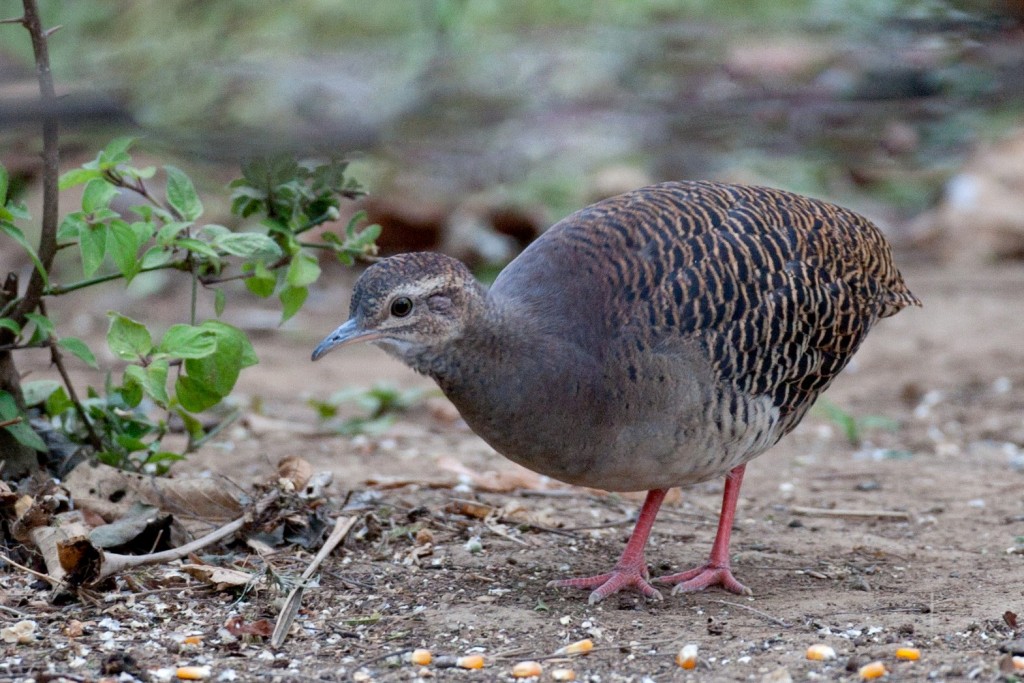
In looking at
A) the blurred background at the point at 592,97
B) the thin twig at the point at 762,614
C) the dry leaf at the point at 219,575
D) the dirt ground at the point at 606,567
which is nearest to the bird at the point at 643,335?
the thin twig at the point at 762,614

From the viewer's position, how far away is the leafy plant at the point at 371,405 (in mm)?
6184

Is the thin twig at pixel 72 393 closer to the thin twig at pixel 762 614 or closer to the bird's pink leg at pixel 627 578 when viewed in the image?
the bird's pink leg at pixel 627 578

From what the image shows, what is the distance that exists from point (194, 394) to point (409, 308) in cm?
81

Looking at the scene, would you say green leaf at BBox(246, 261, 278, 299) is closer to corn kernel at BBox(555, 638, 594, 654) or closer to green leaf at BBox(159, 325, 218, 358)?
green leaf at BBox(159, 325, 218, 358)

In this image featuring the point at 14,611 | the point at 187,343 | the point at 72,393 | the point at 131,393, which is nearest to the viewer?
the point at 14,611

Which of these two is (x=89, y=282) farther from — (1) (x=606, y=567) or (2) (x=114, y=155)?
(1) (x=606, y=567)

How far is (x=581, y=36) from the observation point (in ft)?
40.9

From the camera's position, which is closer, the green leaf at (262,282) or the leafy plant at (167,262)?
the leafy plant at (167,262)

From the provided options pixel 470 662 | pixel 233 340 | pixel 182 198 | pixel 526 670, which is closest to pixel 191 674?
pixel 470 662

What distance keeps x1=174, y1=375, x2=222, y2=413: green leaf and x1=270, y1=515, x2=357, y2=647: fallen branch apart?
61 cm

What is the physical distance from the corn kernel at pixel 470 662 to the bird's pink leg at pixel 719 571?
105 centimetres

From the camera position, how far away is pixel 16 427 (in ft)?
13.0

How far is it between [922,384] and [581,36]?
21.1ft

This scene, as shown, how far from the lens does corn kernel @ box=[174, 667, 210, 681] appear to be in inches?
126
